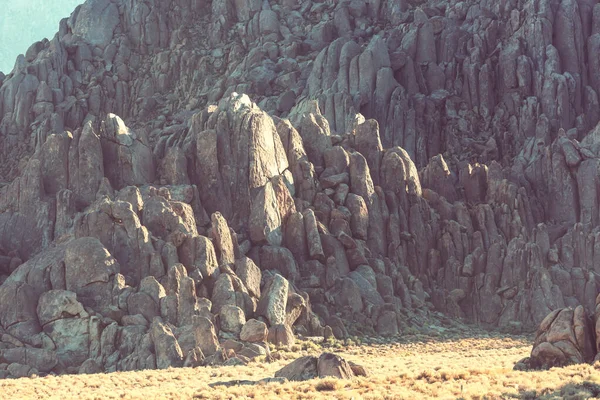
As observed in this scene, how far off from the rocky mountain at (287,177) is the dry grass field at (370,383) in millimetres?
8179

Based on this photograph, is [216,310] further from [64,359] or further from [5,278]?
[5,278]

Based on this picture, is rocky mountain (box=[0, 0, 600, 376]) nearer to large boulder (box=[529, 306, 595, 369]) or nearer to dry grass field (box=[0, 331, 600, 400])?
dry grass field (box=[0, 331, 600, 400])

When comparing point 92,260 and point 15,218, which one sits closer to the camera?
point 92,260

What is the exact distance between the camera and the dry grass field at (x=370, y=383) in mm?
40812

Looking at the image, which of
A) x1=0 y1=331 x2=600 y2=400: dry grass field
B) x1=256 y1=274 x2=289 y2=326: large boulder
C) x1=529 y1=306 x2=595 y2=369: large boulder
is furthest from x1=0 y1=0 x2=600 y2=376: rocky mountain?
x1=529 y1=306 x2=595 y2=369: large boulder

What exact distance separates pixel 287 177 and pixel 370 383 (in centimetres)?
4876

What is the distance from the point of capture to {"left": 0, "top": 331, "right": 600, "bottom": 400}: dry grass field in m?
40.8

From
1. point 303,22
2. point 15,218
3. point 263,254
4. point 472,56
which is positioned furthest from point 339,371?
point 303,22

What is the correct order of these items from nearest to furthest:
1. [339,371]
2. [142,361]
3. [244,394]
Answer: [244,394], [339,371], [142,361]

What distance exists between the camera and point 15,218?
3371 inches

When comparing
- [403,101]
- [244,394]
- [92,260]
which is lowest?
[244,394]

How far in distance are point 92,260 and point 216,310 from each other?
34.2 feet

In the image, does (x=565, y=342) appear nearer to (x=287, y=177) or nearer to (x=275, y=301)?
(x=275, y=301)

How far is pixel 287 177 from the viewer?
303ft
